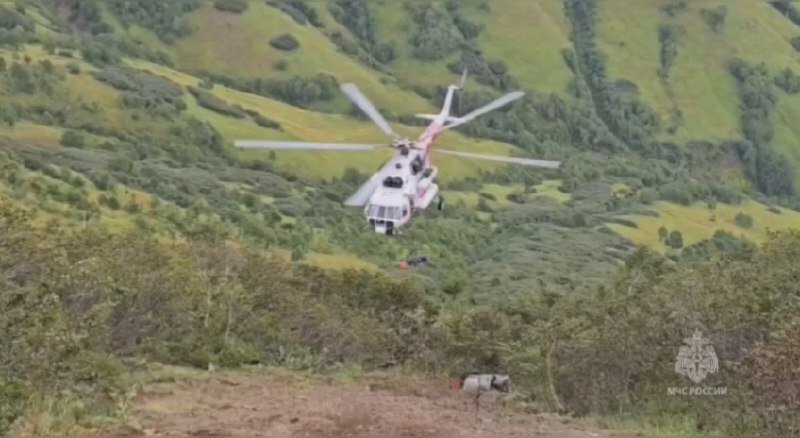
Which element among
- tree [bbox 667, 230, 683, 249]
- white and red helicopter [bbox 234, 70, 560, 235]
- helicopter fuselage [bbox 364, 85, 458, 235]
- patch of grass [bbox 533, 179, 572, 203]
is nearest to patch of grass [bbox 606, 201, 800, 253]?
tree [bbox 667, 230, 683, 249]

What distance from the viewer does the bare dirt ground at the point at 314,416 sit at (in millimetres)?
17266

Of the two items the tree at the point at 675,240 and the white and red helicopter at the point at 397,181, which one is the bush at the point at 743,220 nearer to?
the tree at the point at 675,240

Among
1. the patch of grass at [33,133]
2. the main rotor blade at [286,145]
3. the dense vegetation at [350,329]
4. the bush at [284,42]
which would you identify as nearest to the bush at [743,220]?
the bush at [284,42]

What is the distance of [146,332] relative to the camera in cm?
3253

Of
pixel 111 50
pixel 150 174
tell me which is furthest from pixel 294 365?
pixel 111 50

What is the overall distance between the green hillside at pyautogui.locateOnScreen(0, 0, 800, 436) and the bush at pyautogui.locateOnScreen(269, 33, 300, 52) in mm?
254

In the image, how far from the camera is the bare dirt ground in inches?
680

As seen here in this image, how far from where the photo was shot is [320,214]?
126250 millimetres

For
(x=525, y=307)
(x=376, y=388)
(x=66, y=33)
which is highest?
(x=376, y=388)

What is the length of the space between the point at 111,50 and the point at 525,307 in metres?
144

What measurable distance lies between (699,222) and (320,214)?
56.6 metres

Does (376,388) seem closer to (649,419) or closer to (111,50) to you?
(649,419)

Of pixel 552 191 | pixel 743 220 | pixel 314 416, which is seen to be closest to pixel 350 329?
pixel 314 416

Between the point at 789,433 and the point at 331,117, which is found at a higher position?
the point at 789,433
